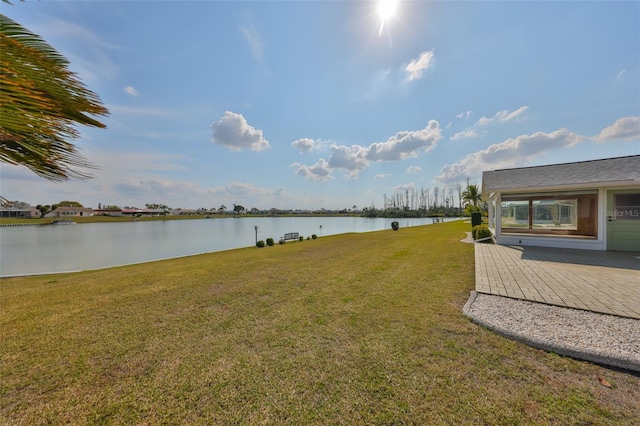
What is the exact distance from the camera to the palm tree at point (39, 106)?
35.7 inches

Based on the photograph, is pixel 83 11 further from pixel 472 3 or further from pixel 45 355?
pixel 472 3

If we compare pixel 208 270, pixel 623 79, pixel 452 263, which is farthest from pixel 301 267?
pixel 623 79

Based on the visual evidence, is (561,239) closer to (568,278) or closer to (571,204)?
(571,204)

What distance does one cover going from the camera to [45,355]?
2633 millimetres

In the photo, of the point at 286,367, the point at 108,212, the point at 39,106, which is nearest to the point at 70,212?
Result: the point at 108,212

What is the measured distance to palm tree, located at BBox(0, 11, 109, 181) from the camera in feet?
2.97

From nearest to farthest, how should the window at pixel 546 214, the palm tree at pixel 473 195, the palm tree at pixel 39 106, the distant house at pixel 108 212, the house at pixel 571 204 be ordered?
1. the palm tree at pixel 39 106
2. the house at pixel 571 204
3. the window at pixel 546 214
4. the palm tree at pixel 473 195
5. the distant house at pixel 108 212

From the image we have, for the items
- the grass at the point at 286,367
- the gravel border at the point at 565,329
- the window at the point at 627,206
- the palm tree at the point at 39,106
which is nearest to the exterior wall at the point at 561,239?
the window at the point at 627,206

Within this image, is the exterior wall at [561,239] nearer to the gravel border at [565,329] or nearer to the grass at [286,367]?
the gravel border at [565,329]

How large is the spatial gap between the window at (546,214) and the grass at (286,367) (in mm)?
8772

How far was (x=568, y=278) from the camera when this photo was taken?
500cm

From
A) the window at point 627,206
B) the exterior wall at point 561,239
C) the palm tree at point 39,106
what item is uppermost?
the palm tree at point 39,106

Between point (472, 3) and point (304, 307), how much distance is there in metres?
10.5

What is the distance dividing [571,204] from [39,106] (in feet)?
49.8
